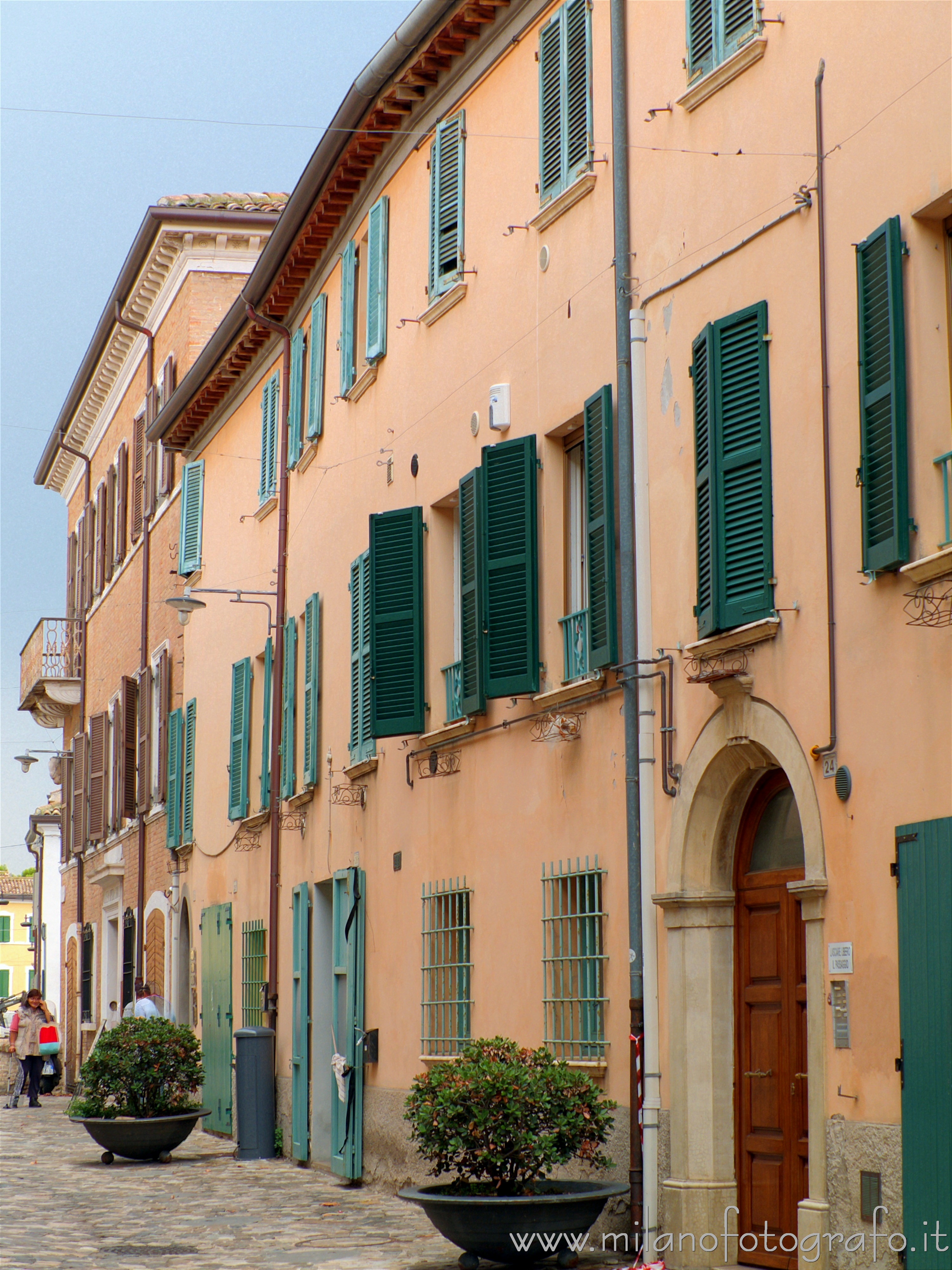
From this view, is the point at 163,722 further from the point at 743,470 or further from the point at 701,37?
the point at 743,470

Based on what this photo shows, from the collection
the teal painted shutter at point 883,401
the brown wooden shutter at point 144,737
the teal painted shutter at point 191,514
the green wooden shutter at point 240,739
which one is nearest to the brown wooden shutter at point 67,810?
the brown wooden shutter at point 144,737

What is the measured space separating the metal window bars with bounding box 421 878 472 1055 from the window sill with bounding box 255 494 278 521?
22.8 ft

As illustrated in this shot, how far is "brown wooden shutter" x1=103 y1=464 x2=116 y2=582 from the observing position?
3112 centimetres

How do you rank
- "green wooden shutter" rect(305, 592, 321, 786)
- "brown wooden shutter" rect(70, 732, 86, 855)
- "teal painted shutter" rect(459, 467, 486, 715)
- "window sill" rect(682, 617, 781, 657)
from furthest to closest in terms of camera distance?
"brown wooden shutter" rect(70, 732, 86, 855)
"green wooden shutter" rect(305, 592, 321, 786)
"teal painted shutter" rect(459, 467, 486, 715)
"window sill" rect(682, 617, 781, 657)

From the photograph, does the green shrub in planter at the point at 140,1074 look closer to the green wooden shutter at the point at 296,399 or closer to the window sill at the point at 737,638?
the green wooden shutter at the point at 296,399

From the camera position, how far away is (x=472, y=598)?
12523mm

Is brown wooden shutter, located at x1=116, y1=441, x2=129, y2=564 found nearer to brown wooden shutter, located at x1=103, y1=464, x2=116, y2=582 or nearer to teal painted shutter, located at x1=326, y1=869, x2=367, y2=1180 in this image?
brown wooden shutter, located at x1=103, y1=464, x2=116, y2=582

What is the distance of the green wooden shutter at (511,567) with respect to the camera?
38.1 ft

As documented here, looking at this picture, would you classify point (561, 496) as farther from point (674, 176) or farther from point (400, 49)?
point (400, 49)

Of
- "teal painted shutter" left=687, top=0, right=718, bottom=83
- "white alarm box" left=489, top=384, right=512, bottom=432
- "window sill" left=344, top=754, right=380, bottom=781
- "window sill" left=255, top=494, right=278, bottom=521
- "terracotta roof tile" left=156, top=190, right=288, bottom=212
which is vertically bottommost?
"window sill" left=344, top=754, right=380, bottom=781

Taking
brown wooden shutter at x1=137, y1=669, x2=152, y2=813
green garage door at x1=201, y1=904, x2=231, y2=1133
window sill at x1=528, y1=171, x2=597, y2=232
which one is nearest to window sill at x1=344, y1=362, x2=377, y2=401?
window sill at x1=528, y1=171, x2=597, y2=232

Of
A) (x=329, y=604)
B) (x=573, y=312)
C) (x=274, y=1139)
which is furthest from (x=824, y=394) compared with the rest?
(x=274, y=1139)

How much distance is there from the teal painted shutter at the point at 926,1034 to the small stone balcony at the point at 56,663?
28199 millimetres

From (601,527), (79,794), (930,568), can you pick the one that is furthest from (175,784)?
(930,568)
